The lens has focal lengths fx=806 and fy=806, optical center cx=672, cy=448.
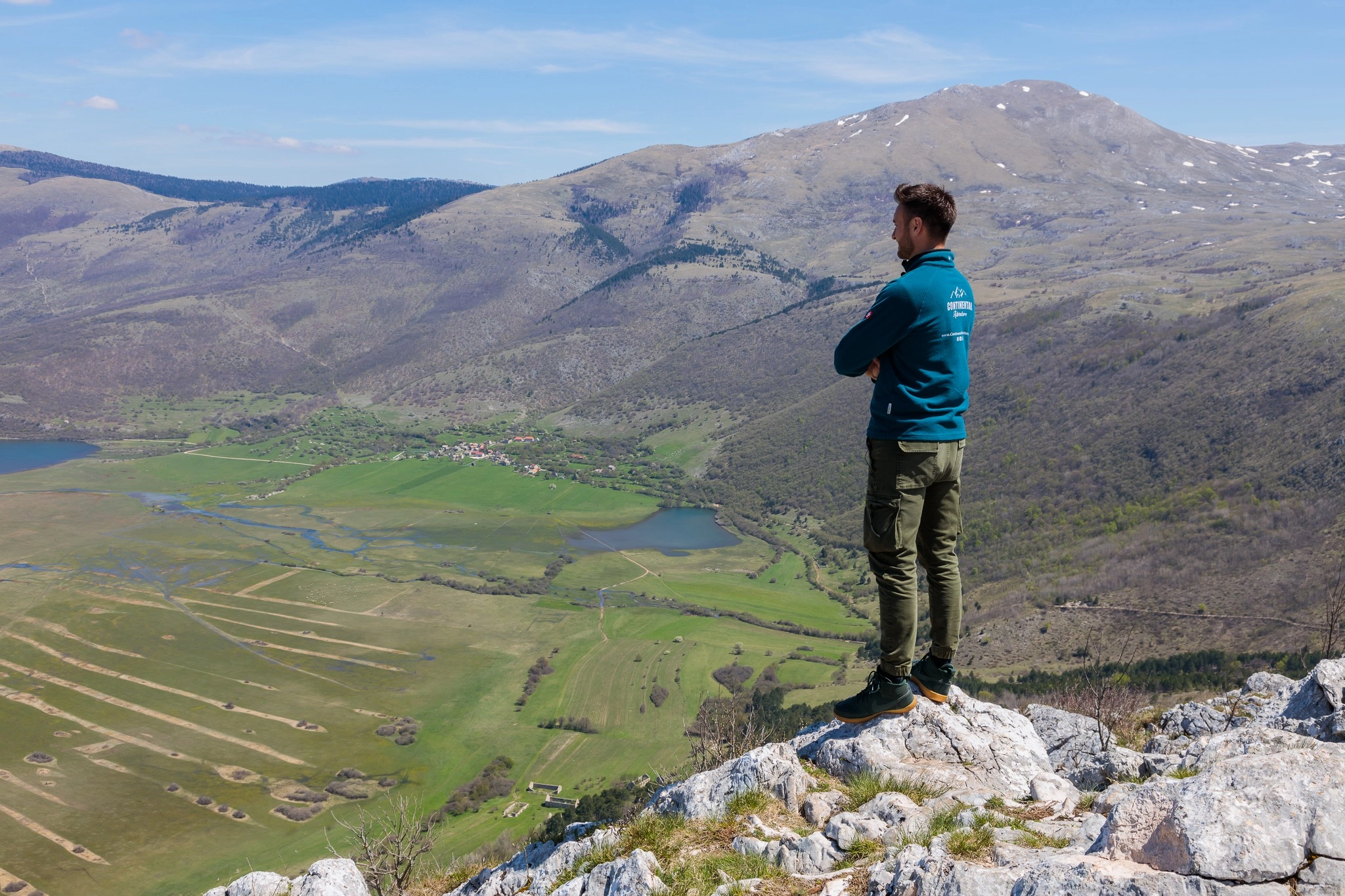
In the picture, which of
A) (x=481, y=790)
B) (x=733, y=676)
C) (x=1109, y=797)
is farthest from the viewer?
(x=733, y=676)

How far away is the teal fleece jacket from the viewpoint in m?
6.59

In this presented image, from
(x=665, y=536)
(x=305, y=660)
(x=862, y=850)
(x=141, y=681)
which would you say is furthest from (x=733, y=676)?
(x=862, y=850)

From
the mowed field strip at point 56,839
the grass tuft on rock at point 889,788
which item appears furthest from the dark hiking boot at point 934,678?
the mowed field strip at point 56,839

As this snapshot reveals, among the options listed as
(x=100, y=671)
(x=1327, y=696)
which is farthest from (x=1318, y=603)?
(x=100, y=671)

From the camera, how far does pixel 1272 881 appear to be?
3.90 metres

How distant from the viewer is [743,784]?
25.6 ft

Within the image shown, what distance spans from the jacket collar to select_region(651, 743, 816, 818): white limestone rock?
4853mm

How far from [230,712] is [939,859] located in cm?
8679

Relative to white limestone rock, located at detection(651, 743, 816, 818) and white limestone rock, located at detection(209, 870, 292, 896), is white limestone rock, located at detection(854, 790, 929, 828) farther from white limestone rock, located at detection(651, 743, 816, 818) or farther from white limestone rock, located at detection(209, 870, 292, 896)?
white limestone rock, located at detection(209, 870, 292, 896)

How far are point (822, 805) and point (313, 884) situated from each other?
537 cm

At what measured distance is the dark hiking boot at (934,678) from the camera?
8.09 m

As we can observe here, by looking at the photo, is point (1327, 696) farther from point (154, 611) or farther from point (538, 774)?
point (154, 611)

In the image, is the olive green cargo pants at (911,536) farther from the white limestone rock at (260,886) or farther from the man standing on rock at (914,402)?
the white limestone rock at (260,886)

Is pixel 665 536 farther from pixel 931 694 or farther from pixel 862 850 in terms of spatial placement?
pixel 862 850
